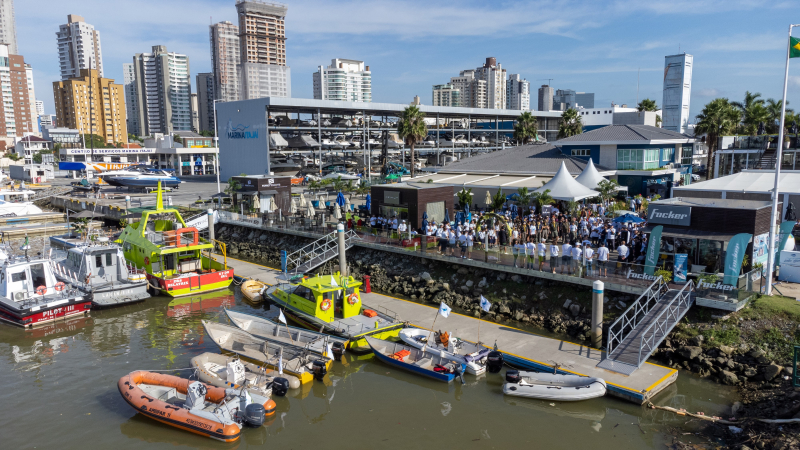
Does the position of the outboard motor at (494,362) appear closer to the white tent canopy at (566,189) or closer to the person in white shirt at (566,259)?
the person in white shirt at (566,259)

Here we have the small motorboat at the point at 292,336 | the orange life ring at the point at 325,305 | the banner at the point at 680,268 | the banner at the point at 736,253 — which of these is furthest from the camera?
the orange life ring at the point at 325,305

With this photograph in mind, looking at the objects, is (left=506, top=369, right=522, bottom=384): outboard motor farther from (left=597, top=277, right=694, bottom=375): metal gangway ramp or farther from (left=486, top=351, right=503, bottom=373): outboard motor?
(left=597, top=277, right=694, bottom=375): metal gangway ramp

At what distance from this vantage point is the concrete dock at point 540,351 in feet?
48.9

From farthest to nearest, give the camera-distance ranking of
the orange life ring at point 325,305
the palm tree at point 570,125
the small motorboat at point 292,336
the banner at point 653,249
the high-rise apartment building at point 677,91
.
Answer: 1. the high-rise apartment building at point 677,91
2. the palm tree at point 570,125
3. the orange life ring at point 325,305
4. the banner at point 653,249
5. the small motorboat at point 292,336

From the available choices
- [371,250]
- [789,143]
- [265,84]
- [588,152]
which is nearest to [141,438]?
[371,250]

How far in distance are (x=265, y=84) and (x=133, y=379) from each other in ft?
600

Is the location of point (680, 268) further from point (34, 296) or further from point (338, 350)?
point (34, 296)

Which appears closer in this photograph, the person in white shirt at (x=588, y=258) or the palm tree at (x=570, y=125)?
the person in white shirt at (x=588, y=258)

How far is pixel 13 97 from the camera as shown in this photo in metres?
166

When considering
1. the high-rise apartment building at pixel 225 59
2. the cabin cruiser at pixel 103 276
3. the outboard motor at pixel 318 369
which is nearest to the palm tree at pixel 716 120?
the outboard motor at pixel 318 369

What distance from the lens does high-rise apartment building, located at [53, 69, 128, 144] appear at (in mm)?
142375

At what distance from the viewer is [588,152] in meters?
44.9

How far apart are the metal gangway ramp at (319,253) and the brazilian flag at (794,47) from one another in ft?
67.7

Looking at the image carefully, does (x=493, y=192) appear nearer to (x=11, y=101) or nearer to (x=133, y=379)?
(x=133, y=379)
